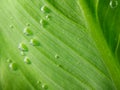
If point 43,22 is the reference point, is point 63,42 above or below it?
below

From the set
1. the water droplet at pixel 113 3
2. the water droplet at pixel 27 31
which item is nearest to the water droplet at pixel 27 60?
the water droplet at pixel 27 31

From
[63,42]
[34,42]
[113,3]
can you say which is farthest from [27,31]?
[113,3]

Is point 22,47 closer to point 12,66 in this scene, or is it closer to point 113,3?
point 12,66

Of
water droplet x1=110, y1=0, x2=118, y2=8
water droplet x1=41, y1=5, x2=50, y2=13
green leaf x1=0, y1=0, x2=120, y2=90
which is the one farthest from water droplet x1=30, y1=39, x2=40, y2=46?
water droplet x1=110, y1=0, x2=118, y2=8

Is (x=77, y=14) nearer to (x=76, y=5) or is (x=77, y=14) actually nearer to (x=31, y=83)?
(x=76, y=5)

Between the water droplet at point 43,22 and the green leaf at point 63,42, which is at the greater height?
the water droplet at point 43,22

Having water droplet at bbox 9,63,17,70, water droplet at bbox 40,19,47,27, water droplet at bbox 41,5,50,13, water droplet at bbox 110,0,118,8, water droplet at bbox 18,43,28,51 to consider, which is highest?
water droplet at bbox 41,5,50,13

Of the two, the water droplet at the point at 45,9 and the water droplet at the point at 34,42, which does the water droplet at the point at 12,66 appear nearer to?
the water droplet at the point at 34,42

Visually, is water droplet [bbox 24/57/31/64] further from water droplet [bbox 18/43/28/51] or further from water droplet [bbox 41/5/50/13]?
water droplet [bbox 41/5/50/13]
